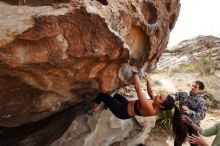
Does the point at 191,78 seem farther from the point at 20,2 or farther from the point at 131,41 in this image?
the point at 20,2

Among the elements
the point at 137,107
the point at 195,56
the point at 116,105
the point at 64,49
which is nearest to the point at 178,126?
the point at 137,107

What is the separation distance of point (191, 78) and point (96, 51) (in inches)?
410

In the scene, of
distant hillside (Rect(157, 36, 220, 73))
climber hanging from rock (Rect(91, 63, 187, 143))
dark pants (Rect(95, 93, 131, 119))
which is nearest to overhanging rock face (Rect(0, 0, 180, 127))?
climber hanging from rock (Rect(91, 63, 187, 143))

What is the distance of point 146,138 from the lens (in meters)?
8.60

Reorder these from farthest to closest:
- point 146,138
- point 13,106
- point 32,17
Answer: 1. point 146,138
2. point 13,106
3. point 32,17

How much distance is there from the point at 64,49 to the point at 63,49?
0.5 inches

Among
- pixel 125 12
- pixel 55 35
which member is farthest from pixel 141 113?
pixel 55 35

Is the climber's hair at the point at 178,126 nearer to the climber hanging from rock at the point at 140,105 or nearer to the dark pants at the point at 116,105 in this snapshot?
the climber hanging from rock at the point at 140,105

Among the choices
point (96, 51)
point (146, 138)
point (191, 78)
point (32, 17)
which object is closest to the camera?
point (32, 17)

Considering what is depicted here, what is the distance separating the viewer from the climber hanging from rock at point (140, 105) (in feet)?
17.1

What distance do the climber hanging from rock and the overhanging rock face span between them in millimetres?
377

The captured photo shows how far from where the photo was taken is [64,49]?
385 centimetres

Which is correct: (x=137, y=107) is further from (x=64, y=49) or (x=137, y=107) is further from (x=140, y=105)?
(x=64, y=49)

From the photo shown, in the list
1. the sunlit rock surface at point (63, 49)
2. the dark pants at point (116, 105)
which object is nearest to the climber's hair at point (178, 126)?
the dark pants at point (116, 105)
